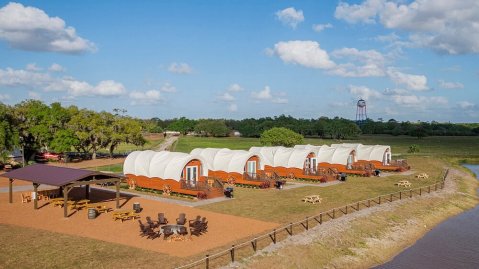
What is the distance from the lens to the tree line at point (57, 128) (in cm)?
5697

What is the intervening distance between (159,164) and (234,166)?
30.9 ft

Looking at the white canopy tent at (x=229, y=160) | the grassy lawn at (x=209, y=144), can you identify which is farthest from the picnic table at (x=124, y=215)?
the grassy lawn at (x=209, y=144)

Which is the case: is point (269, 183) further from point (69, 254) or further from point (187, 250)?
point (69, 254)

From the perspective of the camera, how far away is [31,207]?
3069 centimetres

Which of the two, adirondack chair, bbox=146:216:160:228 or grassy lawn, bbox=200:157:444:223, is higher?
adirondack chair, bbox=146:216:160:228

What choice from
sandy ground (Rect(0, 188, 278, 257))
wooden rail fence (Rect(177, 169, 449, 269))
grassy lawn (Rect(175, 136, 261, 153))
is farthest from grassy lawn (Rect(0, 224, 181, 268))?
grassy lawn (Rect(175, 136, 261, 153))

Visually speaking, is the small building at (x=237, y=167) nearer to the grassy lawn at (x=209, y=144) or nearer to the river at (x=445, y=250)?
the river at (x=445, y=250)

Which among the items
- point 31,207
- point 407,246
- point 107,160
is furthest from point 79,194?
point 107,160

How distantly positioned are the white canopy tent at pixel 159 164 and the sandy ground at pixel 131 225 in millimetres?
4410

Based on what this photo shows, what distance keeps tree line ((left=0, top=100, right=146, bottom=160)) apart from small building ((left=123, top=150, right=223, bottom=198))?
23068 mm

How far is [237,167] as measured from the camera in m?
44.4

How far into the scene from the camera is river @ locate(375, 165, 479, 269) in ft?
77.7

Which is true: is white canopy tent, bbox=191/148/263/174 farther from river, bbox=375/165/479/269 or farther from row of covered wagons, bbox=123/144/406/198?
river, bbox=375/165/479/269

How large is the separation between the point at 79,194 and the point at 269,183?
61.0ft
